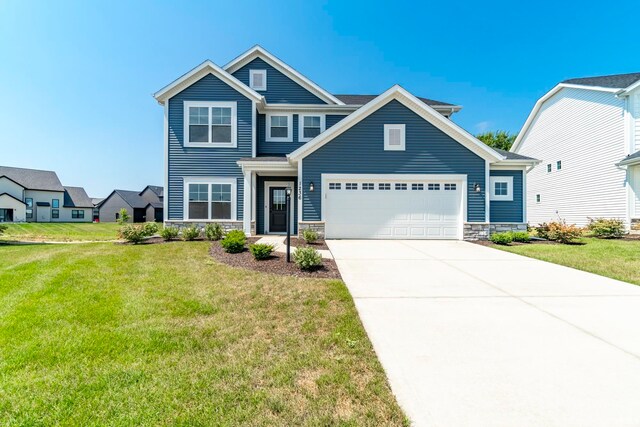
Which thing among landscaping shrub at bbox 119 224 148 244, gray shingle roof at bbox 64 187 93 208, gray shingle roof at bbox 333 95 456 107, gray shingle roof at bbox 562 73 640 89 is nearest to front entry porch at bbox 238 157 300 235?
landscaping shrub at bbox 119 224 148 244

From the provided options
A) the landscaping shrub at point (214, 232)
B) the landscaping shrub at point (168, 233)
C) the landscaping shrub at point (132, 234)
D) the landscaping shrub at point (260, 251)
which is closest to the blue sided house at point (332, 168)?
the landscaping shrub at point (214, 232)

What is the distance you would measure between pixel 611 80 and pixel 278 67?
58.1ft

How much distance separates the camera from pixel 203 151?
1220 cm

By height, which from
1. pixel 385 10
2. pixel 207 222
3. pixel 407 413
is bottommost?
pixel 407 413

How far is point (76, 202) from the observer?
43219mm

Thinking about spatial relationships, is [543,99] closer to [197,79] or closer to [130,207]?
[197,79]

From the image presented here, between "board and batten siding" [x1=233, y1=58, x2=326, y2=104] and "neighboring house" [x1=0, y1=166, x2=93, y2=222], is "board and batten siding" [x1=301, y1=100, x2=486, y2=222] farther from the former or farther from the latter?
"neighboring house" [x1=0, y1=166, x2=93, y2=222]

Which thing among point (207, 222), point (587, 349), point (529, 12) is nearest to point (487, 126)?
point (529, 12)

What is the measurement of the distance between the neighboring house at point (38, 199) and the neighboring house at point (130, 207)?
9.86ft

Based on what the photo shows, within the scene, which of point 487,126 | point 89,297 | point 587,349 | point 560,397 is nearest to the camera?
point 560,397

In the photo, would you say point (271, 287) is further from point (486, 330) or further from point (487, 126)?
point (487, 126)

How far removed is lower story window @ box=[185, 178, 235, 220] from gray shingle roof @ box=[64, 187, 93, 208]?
1749 inches

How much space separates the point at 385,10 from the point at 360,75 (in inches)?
245

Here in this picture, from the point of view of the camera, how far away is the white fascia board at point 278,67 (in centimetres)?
1386
